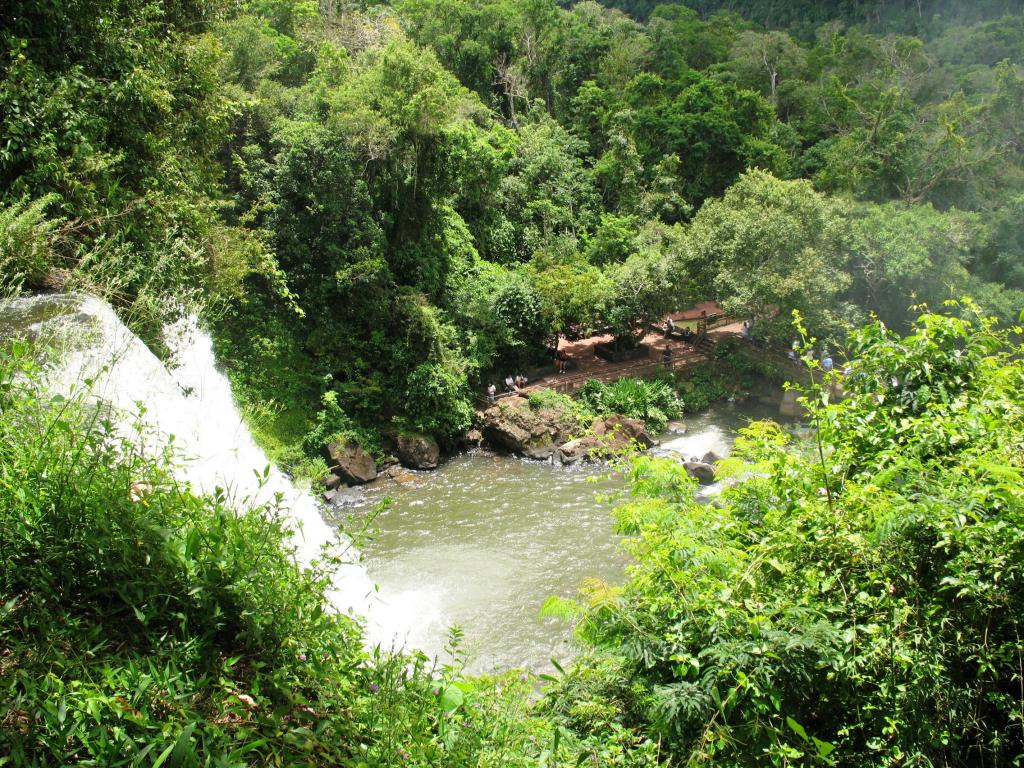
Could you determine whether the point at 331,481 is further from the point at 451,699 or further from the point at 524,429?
the point at 451,699

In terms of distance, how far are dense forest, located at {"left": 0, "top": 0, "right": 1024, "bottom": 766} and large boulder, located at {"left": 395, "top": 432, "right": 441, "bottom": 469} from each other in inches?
13.1

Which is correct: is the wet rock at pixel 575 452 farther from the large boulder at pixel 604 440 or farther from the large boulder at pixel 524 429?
the large boulder at pixel 524 429

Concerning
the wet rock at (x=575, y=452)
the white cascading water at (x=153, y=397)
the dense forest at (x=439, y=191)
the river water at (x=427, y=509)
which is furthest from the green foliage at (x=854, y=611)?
the wet rock at (x=575, y=452)

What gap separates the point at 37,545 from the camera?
259cm

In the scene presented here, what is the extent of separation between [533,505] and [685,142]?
64.1 ft

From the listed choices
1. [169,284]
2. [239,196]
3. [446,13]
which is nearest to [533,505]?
[169,284]

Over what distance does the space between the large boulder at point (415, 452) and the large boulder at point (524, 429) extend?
1808mm

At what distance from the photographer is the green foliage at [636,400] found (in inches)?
747

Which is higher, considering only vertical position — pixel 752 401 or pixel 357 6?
pixel 357 6

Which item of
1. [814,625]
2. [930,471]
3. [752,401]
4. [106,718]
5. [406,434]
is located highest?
[106,718]

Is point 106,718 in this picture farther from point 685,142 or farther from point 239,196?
point 685,142

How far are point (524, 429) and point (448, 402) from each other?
2.15 meters

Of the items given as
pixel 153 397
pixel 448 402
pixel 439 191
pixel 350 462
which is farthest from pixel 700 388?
pixel 153 397

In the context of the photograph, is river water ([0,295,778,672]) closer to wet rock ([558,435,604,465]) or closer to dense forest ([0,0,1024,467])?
wet rock ([558,435,604,465])
